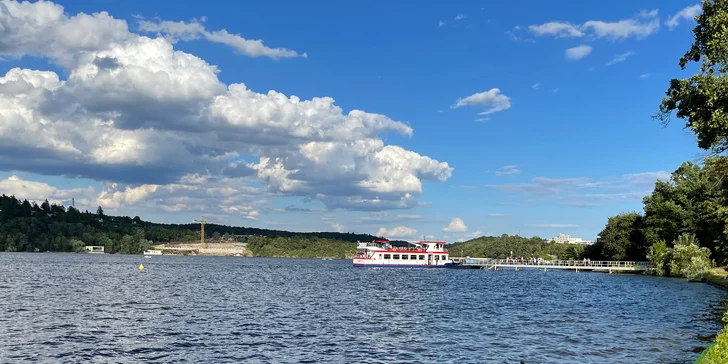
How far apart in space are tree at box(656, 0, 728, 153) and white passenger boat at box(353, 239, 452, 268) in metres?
120

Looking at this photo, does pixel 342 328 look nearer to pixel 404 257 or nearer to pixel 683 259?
pixel 683 259

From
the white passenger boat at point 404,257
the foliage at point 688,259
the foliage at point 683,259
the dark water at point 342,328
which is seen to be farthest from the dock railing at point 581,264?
the dark water at point 342,328

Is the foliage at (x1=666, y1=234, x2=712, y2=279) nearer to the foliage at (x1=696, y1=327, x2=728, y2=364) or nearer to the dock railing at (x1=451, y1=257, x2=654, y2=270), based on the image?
the dock railing at (x1=451, y1=257, x2=654, y2=270)

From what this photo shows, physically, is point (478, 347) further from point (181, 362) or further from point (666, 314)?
point (666, 314)

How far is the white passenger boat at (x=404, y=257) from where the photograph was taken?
155 m

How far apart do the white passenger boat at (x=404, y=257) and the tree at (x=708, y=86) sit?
120m

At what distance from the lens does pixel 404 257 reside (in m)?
156

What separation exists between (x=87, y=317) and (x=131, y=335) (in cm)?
1057

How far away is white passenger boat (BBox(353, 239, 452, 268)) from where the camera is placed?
15525 cm

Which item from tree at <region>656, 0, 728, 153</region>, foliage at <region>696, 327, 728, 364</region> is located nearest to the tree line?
tree at <region>656, 0, 728, 153</region>

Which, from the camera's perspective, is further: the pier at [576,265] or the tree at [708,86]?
the pier at [576,265]

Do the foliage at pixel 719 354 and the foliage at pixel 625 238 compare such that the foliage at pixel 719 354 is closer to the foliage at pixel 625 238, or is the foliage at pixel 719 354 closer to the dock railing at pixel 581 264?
the dock railing at pixel 581 264

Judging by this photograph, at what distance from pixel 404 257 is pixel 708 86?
125m

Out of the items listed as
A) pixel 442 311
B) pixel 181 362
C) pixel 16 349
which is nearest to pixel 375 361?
pixel 181 362
